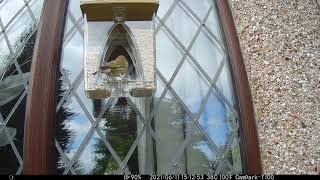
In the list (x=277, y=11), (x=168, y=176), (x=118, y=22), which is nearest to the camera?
(x=168, y=176)

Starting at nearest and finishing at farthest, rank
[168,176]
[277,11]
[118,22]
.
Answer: [168,176] → [118,22] → [277,11]

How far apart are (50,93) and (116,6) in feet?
2.62

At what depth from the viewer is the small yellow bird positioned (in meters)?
3.04

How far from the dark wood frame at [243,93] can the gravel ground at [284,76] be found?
0.05 meters

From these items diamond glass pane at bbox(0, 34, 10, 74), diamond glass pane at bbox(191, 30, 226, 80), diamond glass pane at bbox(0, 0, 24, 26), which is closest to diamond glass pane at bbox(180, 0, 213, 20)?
diamond glass pane at bbox(191, 30, 226, 80)

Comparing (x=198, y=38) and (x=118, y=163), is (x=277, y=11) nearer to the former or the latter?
(x=198, y=38)

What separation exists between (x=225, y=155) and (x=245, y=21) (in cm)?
103

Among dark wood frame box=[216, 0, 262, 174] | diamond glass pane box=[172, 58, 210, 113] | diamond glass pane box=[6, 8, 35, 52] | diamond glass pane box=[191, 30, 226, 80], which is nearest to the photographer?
dark wood frame box=[216, 0, 262, 174]

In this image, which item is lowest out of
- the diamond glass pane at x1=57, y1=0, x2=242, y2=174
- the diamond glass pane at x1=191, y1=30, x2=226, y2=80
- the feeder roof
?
the diamond glass pane at x1=57, y1=0, x2=242, y2=174

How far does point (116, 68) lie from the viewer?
3.06 metres

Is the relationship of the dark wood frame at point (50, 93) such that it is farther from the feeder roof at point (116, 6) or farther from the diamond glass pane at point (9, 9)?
the feeder roof at point (116, 6)

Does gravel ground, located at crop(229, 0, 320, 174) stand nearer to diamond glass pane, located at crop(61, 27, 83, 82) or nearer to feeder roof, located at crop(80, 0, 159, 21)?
feeder roof, located at crop(80, 0, 159, 21)

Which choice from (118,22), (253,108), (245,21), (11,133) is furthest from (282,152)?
(11,133)

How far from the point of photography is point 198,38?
11.7 feet
